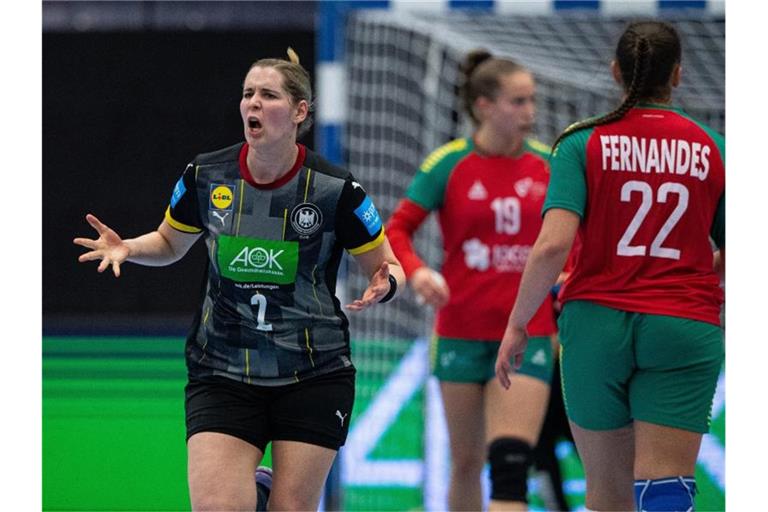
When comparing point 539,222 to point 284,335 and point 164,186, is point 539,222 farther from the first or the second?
point 164,186

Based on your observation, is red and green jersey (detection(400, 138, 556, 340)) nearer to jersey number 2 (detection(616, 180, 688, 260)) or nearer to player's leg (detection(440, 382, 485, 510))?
player's leg (detection(440, 382, 485, 510))

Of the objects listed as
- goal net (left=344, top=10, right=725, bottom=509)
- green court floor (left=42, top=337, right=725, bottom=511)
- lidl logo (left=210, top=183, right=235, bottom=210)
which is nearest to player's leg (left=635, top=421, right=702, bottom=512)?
lidl logo (left=210, top=183, right=235, bottom=210)

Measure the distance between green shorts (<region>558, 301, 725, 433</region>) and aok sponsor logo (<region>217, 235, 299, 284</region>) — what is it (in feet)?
2.79

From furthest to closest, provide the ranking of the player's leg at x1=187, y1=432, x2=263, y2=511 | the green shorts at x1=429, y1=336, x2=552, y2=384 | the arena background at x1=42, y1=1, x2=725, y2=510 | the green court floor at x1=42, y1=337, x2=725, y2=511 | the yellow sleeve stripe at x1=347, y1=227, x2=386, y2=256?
the arena background at x1=42, y1=1, x2=725, y2=510 < the green court floor at x1=42, y1=337, x2=725, y2=511 < the green shorts at x1=429, y1=336, x2=552, y2=384 < the yellow sleeve stripe at x1=347, y1=227, x2=386, y2=256 < the player's leg at x1=187, y1=432, x2=263, y2=511

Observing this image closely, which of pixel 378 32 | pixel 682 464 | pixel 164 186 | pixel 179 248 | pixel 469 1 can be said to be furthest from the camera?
pixel 164 186

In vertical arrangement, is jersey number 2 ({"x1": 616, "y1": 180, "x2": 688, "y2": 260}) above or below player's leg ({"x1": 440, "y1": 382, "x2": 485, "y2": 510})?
above

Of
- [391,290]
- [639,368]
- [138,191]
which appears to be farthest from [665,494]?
[138,191]

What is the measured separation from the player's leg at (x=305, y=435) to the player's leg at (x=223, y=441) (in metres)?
0.06

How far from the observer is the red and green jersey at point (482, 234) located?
5.07m

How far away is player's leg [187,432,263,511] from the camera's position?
11.8 ft

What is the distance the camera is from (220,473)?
360 cm

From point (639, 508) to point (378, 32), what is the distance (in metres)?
3.83

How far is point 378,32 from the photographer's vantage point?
22.7 feet
